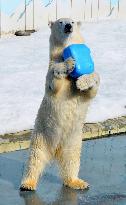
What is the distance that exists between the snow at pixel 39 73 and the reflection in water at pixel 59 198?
5.41 feet

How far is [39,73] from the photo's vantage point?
9.09 meters

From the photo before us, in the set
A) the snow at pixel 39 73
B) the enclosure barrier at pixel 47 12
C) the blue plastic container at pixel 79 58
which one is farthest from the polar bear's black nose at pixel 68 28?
the enclosure barrier at pixel 47 12

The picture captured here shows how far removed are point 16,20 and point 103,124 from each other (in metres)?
5.32

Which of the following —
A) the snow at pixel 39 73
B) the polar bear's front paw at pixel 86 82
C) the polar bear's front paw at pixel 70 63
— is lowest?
the snow at pixel 39 73

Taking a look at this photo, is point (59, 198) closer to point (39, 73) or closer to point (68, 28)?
point (68, 28)

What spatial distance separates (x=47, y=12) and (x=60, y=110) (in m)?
7.59

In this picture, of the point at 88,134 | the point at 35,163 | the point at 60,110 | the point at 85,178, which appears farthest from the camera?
the point at 88,134

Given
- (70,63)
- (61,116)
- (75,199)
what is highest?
(70,63)

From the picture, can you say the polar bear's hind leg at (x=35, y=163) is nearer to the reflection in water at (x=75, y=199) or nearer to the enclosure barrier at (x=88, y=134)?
the reflection in water at (x=75, y=199)

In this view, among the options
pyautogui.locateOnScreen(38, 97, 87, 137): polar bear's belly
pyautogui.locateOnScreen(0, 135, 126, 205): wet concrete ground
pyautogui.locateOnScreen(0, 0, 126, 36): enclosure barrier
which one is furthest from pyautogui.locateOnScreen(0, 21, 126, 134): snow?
pyautogui.locateOnScreen(38, 97, 87, 137): polar bear's belly

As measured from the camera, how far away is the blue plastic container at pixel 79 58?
15.3 ft

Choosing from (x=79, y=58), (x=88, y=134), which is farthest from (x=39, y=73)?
(x=79, y=58)

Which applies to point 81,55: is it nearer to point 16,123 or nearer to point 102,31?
point 16,123

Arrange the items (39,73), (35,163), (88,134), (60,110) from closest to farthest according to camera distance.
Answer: (60,110) < (35,163) < (88,134) < (39,73)
